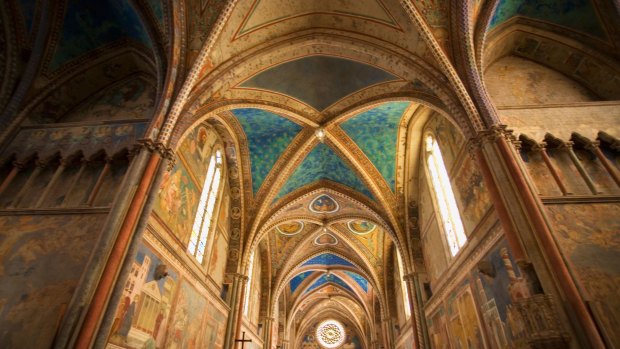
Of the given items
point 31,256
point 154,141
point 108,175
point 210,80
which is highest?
point 210,80

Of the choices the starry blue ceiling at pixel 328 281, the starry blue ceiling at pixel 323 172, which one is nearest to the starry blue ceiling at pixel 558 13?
the starry blue ceiling at pixel 323 172

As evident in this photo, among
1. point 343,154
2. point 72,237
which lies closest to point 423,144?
point 343,154

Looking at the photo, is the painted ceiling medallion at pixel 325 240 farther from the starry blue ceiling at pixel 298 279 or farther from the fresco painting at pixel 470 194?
the fresco painting at pixel 470 194

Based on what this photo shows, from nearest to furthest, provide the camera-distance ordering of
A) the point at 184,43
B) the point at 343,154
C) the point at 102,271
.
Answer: the point at 102,271
the point at 184,43
the point at 343,154

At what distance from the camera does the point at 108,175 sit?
7.33m

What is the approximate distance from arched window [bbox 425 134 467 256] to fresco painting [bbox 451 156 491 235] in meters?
0.49

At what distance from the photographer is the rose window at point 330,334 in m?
32.3

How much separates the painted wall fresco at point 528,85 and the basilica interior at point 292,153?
5 cm

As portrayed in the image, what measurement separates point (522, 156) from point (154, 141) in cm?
775

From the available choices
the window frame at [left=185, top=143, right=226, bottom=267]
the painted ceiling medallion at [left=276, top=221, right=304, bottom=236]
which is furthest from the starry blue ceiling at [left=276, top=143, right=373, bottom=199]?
the painted ceiling medallion at [left=276, top=221, right=304, bottom=236]

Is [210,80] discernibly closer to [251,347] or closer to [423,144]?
[423,144]

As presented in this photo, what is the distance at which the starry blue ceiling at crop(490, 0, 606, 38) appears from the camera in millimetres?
8360

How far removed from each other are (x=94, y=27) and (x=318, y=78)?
6416mm

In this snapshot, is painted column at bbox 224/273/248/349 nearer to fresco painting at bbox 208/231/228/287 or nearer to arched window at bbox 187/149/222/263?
fresco painting at bbox 208/231/228/287
